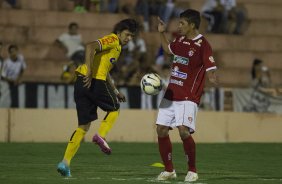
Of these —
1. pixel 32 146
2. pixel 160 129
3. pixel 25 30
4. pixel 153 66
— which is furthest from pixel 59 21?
pixel 160 129

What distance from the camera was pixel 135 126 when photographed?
74.9ft

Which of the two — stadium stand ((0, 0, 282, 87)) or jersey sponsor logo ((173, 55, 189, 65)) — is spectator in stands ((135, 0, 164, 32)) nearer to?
stadium stand ((0, 0, 282, 87))

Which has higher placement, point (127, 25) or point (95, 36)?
point (127, 25)

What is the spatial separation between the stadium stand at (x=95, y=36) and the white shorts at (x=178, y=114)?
39.8ft

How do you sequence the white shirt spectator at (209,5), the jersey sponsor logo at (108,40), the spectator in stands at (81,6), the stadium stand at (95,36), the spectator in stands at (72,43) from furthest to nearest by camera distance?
1. the white shirt spectator at (209,5)
2. the spectator in stands at (81,6)
3. the stadium stand at (95,36)
4. the spectator in stands at (72,43)
5. the jersey sponsor logo at (108,40)

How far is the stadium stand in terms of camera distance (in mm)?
26250

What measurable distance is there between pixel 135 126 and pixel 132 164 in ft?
21.1

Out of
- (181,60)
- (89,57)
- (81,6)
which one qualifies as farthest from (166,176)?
(81,6)

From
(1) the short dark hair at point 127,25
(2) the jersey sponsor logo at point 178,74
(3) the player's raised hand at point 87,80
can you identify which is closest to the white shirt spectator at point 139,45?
(1) the short dark hair at point 127,25

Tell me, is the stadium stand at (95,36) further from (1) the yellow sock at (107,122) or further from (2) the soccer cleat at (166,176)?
(2) the soccer cleat at (166,176)

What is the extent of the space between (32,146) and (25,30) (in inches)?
272

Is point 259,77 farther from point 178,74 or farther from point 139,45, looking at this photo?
point 178,74

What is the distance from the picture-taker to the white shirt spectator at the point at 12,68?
76.3 feet

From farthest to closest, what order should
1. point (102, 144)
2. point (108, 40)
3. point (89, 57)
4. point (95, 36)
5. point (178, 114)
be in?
point (95, 36) < point (102, 144) < point (108, 40) < point (89, 57) < point (178, 114)
